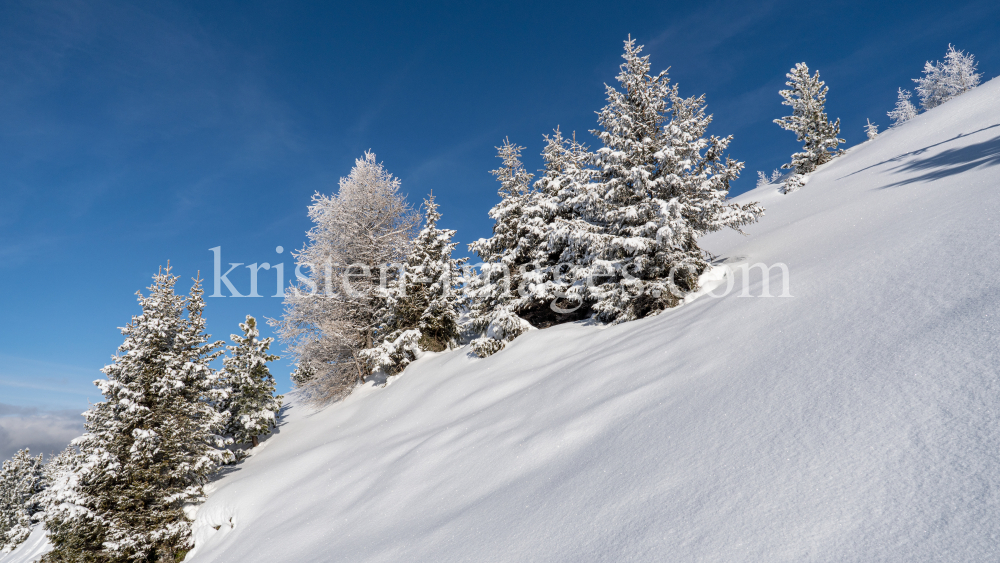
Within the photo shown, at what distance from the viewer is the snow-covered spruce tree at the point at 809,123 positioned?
35656 millimetres

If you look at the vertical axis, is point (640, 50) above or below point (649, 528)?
above

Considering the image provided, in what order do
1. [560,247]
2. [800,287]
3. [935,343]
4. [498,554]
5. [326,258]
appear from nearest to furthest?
1. [935,343]
2. [498,554]
3. [800,287]
4. [560,247]
5. [326,258]

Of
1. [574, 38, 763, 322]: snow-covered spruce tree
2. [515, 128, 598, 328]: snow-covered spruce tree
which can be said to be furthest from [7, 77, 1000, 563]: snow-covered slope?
[515, 128, 598, 328]: snow-covered spruce tree

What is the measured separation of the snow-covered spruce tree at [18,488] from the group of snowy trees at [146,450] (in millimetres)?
38703

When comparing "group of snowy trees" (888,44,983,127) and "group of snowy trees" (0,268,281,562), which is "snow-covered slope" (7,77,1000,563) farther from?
"group of snowy trees" (888,44,983,127)

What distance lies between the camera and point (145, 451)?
13.5 m

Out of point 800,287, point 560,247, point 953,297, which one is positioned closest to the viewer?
point 953,297

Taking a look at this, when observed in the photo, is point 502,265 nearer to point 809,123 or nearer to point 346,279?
point 346,279

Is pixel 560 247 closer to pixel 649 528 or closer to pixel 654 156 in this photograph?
pixel 654 156

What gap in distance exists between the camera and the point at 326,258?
72.1ft

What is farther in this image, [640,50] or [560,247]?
[560,247]

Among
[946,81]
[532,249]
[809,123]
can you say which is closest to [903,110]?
[946,81]

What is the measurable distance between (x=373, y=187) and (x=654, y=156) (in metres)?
14.8

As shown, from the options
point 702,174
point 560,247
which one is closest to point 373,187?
point 560,247
